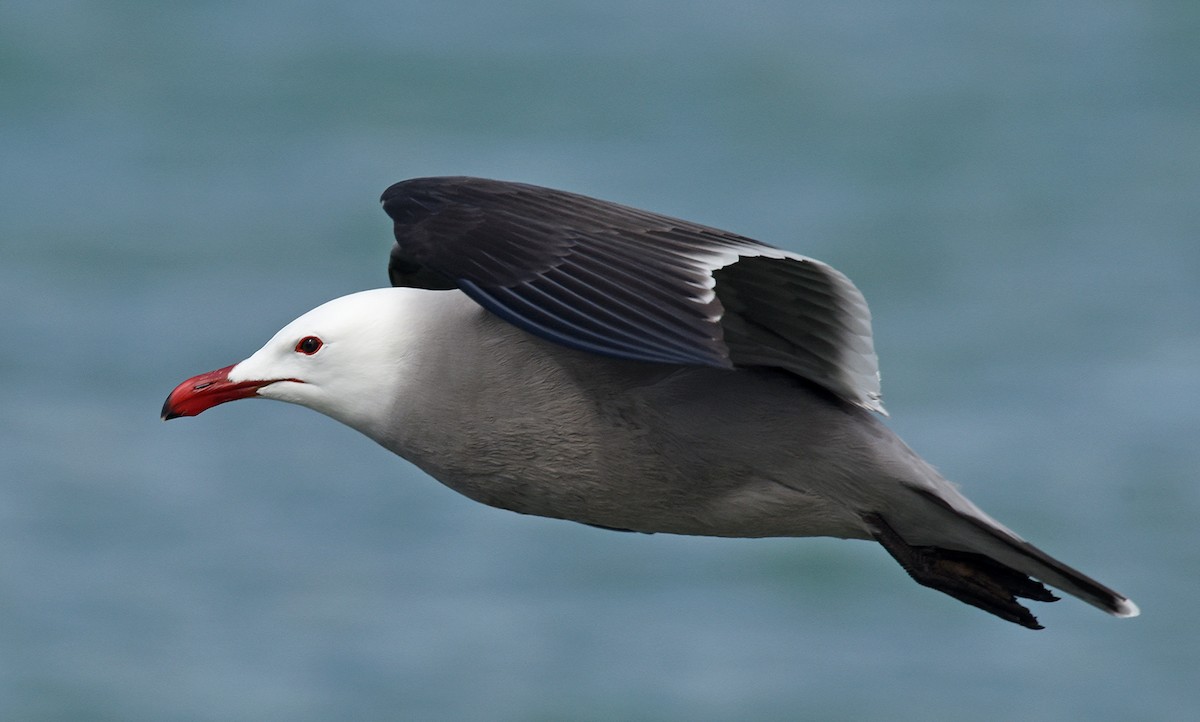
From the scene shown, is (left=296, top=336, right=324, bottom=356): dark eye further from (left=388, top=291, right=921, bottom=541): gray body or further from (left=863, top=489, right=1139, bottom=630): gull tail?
(left=863, top=489, right=1139, bottom=630): gull tail

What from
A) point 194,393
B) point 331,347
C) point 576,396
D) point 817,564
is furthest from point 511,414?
point 817,564

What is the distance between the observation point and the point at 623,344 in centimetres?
420

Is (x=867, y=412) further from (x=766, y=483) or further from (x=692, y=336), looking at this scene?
(x=692, y=336)

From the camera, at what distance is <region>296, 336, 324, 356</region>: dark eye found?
15.9 feet

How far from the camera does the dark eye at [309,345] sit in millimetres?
4859

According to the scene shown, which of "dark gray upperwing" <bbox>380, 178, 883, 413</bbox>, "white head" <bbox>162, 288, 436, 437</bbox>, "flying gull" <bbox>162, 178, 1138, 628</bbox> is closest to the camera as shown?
"dark gray upperwing" <bbox>380, 178, 883, 413</bbox>

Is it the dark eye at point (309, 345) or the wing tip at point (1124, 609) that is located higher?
the dark eye at point (309, 345)

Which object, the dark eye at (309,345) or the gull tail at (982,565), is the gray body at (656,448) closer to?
the gull tail at (982,565)

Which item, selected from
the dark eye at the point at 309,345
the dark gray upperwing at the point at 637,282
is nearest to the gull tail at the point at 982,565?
the dark gray upperwing at the point at 637,282

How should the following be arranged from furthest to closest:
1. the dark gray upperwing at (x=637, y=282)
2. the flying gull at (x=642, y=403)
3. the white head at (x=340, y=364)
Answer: the white head at (x=340, y=364), the flying gull at (x=642, y=403), the dark gray upperwing at (x=637, y=282)

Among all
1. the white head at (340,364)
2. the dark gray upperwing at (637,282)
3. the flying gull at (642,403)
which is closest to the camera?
the dark gray upperwing at (637,282)

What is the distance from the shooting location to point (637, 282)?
4355 mm

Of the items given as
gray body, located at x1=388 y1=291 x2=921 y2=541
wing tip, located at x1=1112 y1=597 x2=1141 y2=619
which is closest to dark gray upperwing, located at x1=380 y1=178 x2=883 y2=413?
gray body, located at x1=388 y1=291 x2=921 y2=541

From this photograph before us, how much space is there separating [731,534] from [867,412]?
43 cm
